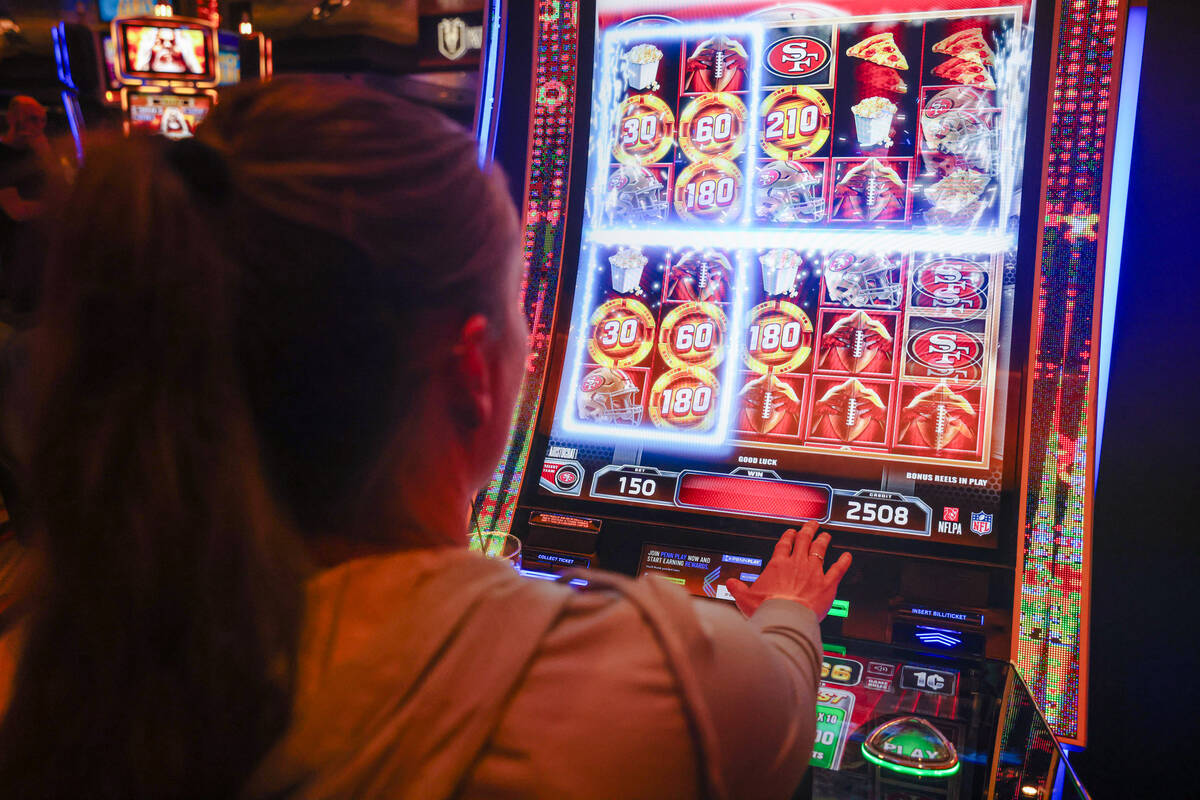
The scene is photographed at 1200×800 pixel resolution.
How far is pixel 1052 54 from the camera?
1.64m

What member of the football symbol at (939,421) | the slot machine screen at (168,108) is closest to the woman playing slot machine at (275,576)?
the football symbol at (939,421)

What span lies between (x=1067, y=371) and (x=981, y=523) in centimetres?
34

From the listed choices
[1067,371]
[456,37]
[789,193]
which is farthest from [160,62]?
[1067,371]

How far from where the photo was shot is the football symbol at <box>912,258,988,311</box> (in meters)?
1.70

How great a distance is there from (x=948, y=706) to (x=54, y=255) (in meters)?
1.31

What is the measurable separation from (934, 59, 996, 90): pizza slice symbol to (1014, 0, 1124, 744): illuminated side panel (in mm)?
125

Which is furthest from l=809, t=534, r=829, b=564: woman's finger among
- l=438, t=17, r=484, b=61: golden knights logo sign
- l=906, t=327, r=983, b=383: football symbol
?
l=438, t=17, r=484, b=61: golden knights logo sign

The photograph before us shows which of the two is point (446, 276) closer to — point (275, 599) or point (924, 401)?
point (275, 599)

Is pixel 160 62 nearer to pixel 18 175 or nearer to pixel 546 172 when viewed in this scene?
pixel 18 175

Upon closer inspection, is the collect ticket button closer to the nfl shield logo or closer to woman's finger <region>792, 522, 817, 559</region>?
woman's finger <region>792, 522, 817, 559</region>

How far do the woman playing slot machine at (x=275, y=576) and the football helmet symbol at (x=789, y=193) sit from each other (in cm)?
125

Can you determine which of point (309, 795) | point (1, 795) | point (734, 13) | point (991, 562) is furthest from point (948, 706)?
point (734, 13)

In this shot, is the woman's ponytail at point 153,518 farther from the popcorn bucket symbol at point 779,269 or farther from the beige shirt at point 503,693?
the popcorn bucket symbol at point 779,269

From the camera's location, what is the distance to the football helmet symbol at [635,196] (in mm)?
1970
